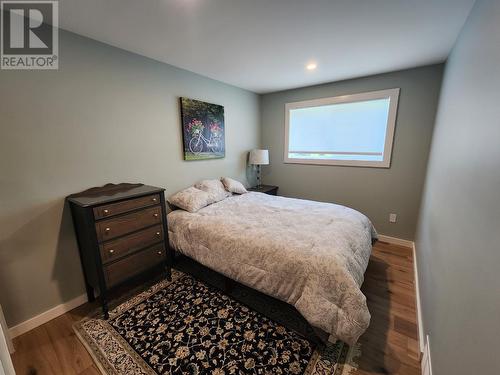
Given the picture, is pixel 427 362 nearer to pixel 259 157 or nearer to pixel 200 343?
pixel 200 343

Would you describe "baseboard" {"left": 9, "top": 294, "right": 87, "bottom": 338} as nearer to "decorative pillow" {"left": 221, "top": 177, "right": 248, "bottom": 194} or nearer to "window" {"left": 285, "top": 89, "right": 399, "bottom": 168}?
"decorative pillow" {"left": 221, "top": 177, "right": 248, "bottom": 194}

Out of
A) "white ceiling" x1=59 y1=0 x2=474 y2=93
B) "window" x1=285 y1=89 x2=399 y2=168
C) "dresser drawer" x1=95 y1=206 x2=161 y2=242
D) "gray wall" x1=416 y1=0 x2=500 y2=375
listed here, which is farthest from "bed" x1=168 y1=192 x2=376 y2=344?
"white ceiling" x1=59 y1=0 x2=474 y2=93

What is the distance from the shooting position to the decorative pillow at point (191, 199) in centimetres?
251

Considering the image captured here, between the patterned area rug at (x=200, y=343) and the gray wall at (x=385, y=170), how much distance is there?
7.24 ft

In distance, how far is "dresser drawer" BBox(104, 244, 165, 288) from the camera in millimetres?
1798

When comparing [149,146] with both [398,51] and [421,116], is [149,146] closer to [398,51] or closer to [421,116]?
[398,51]

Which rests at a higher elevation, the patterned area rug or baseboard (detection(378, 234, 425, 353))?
baseboard (detection(378, 234, 425, 353))

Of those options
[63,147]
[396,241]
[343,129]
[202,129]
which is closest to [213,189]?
[202,129]

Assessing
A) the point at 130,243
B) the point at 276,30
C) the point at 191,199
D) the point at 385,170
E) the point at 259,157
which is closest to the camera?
the point at 276,30

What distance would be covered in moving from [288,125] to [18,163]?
3423 mm

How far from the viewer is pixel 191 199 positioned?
255 cm

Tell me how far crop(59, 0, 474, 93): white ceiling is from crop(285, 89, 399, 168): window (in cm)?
54

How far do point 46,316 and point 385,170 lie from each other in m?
4.11

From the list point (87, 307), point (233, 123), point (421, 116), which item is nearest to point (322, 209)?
point (421, 116)
